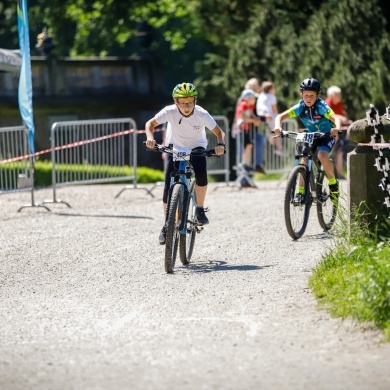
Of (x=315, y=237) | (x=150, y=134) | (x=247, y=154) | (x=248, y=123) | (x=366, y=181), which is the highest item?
(x=150, y=134)

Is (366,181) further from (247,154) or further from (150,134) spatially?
(247,154)

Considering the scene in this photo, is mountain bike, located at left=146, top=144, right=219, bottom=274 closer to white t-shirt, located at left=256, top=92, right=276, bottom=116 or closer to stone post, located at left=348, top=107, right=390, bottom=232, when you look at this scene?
stone post, located at left=348, top=107, right=390, bottom=232

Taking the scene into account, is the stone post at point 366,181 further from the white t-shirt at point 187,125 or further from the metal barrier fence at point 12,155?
the metal barrier fence at point 12,155

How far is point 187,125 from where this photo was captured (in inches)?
457

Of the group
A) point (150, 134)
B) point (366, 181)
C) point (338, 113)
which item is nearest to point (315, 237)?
point (150, 134)

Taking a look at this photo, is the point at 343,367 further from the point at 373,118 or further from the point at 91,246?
the point at 91,246

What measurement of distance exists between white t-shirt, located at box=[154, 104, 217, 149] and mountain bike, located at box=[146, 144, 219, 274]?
0.14 meters

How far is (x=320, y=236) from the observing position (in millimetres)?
13398

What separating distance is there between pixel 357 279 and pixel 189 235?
10.9ft

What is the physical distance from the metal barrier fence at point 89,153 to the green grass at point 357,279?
9604 mm

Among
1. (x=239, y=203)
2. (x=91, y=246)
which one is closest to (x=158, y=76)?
(x=239, y=203)

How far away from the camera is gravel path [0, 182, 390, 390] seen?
23.3 feet

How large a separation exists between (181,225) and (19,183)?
7.08 m

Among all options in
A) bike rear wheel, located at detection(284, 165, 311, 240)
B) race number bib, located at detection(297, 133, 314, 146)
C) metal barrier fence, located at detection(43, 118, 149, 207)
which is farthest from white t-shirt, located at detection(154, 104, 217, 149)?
metal barrier fence, located at detection(43, 118, 149, 207)
